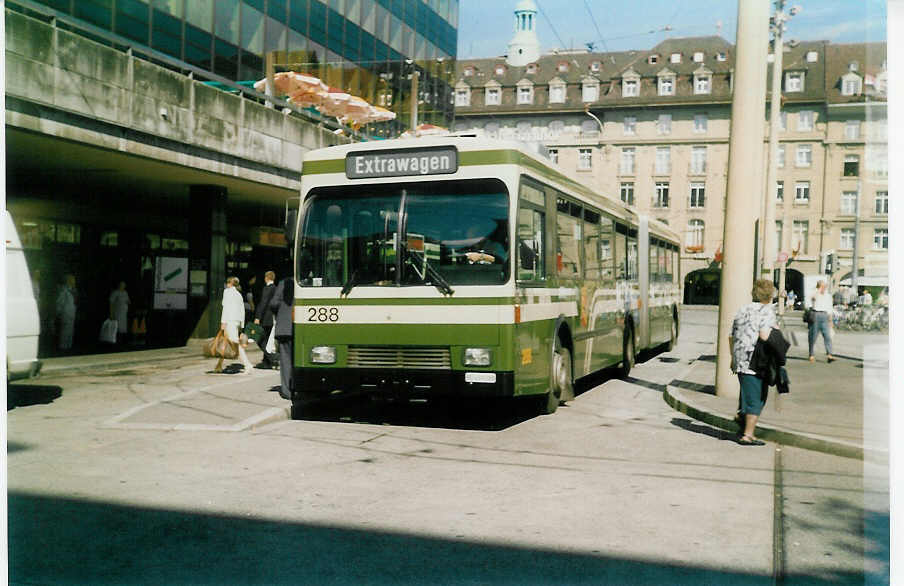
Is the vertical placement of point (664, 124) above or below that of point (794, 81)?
below

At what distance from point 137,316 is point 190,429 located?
52.7 feet

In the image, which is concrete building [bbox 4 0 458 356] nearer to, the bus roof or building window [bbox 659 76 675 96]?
the bus roof

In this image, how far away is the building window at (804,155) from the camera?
62.9m

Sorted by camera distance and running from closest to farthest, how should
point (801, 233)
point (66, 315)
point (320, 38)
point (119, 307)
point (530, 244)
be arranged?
point (530, 244) → point (66, 315) → point (119, 307) → point (320, 38) → point (801, 233)

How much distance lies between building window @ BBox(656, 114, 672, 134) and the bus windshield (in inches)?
2555

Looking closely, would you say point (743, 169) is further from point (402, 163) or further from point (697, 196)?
point (697, 196)

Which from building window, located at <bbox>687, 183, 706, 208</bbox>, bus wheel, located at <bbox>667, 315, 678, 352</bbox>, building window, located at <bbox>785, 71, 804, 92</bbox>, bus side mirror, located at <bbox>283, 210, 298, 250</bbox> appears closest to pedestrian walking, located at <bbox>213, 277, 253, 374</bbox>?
bus side mirror, located at <bbox>283, 210, 298, 250</bbox>

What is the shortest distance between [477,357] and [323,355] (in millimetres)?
1776

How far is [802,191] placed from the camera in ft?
205

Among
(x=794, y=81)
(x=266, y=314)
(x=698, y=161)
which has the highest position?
(x=794, y=81)

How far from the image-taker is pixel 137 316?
24.6 metres

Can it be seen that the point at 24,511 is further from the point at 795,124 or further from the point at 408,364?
the point at 795,124

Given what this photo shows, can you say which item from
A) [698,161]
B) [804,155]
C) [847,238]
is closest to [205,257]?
[847,238]
